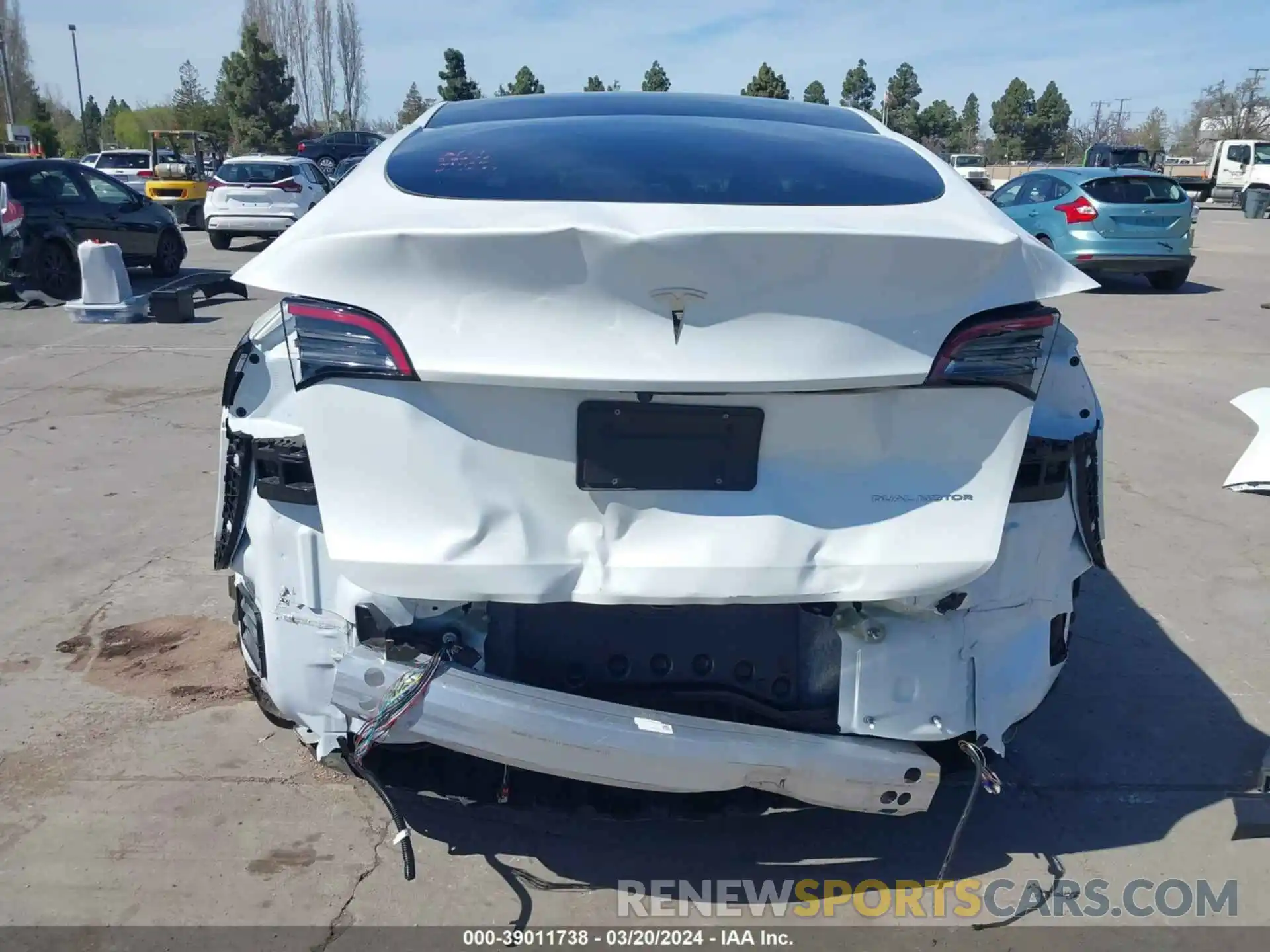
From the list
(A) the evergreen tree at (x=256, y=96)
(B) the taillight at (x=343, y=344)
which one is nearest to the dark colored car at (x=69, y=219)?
(B) the taillight at (x=343, y=344)

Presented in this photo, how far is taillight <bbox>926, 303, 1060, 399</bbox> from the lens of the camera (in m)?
2.21

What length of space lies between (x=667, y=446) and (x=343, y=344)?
2.24 ft

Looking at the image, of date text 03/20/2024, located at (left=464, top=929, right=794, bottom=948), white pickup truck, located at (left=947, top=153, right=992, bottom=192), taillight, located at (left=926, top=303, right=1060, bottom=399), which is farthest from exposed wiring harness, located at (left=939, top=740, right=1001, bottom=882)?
white pickup truck, located at (left=947, top=153, right=992, bottom=192)

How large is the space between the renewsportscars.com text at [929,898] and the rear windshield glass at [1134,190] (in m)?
12.9

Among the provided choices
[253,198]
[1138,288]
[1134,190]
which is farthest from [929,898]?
[253,198]

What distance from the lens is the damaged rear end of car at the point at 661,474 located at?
6.93 ft

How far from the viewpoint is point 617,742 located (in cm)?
225

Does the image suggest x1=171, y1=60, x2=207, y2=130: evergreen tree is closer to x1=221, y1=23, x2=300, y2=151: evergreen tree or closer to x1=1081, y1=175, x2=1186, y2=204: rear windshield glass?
x1=221, y1=23, x2=300, y2=151: evergreen tree

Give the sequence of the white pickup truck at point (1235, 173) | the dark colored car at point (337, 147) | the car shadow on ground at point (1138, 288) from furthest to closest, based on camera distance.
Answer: the dark colored car at point (337, 147) < the white pickup truck at point (1235, 173) < the car shadow on ground at point (1138, 288)

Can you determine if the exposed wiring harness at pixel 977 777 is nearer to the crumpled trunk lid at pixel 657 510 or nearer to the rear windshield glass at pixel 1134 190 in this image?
the crumpled trunk lid at pixel 657 510

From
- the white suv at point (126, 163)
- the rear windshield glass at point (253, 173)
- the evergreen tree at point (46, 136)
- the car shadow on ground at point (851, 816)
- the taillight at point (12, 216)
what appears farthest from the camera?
the evergreen tree at point (46, 136)

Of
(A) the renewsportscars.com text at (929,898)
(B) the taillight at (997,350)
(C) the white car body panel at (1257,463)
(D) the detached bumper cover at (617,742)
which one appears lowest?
(A) the renewsportscars.com text at (929,898)

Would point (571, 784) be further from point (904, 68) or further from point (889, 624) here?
point (904, 68)

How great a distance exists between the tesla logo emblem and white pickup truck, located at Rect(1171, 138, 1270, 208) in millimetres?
35001
